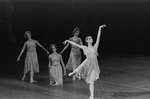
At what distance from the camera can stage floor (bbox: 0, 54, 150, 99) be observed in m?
11.1

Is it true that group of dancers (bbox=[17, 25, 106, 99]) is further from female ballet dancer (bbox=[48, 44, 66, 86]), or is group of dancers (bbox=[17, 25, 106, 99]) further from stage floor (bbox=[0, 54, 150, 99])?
stage floor (bbox=[0, 54, 150, 99])

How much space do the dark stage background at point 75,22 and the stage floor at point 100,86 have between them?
488 centimetres

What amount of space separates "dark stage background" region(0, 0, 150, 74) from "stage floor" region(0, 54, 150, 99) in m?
4.88

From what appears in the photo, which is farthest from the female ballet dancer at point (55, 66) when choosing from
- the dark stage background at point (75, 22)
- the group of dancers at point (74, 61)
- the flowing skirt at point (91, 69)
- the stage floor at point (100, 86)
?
the dark stage background at point (75, 22)

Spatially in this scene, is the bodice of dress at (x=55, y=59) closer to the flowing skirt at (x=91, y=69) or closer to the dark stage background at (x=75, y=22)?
the flowing skirt at (x=91, y=69)

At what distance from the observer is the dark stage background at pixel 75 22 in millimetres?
20859

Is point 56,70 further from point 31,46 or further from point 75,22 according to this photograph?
point 75,22

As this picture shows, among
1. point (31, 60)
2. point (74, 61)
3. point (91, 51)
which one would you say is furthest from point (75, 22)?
point (91, 51)

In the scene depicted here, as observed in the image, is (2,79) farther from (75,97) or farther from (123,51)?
(123,51)

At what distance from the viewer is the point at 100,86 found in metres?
12.5

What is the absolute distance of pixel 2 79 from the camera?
46.1ft

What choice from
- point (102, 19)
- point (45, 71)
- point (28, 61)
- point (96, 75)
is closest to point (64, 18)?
point (102, 19)

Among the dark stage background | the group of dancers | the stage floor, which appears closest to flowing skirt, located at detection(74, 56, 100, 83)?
the group of dancers

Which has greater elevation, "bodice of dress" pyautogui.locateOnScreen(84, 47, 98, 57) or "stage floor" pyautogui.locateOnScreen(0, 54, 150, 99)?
"bodice of dress" pyautogui.locateOnScreen(84, 47, 98, 57)
